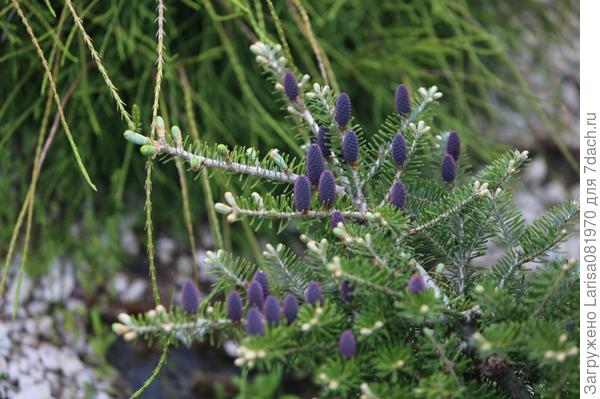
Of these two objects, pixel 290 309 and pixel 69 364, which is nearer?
pixel 290 309

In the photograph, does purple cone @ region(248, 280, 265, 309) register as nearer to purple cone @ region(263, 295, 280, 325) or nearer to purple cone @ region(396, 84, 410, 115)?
purple cone @ region(263, 295, 280, 325)

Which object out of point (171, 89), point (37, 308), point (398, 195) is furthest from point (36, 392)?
point (398, 195)

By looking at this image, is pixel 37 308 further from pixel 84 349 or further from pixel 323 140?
pixel 323 140

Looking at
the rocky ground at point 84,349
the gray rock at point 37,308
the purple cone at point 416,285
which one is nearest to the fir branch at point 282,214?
the purple cone at point 416,285

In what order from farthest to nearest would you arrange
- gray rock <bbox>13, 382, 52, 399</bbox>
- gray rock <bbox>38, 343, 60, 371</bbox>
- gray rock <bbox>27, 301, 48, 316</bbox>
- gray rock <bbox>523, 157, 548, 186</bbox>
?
1. gray rock <bbox>523, 157, 548, 186</bbox>
2. gray rock <bbox>27, 301, 48, 316</bbox>
3. gray rock <bbox>38, 343, 60, 371</bbox>
4. gray rock <bbox>13, 382, 52, 399</bbox>

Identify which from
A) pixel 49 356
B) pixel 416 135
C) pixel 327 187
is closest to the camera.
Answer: pixel 327 187

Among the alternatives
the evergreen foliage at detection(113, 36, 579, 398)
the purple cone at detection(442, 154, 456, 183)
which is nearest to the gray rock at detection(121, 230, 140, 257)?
the evergreen foliage at detection(113, 36, 579, 398)
